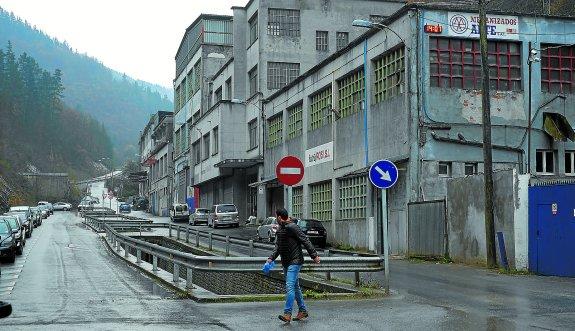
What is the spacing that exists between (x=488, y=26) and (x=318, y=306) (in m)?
21.4

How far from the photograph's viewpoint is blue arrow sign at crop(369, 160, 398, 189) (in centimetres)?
1553

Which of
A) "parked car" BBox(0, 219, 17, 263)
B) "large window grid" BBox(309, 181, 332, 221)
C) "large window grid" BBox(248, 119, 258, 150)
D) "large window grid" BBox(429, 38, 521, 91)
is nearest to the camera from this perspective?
"parked car" BBox(0, 219, 17, 263)

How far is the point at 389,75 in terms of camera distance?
1304 inches

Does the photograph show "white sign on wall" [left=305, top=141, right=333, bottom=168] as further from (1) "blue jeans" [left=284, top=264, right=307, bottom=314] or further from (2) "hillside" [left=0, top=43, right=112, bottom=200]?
(2) "hillside" [left=0, top=43, right=112, bottom=200]

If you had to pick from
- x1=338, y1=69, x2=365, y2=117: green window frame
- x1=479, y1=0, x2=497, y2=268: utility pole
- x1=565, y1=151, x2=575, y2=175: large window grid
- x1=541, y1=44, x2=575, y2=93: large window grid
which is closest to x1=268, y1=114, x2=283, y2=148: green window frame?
x1=338, y1=69, x2=365, y2=117: green window frame

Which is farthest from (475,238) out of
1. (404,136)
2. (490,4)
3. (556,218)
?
(490,4)

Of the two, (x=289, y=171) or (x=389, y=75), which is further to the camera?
(x=389, y=75)

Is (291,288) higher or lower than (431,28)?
lower

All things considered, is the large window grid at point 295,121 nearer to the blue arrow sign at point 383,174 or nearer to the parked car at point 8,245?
the parked car at point 8,245

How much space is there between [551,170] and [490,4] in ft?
117

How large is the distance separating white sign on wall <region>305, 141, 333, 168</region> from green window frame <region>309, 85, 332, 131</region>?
1.31 metres

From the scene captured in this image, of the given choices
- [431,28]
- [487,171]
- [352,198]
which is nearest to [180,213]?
[352,198]

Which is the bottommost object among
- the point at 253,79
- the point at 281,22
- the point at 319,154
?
the point at 319,154

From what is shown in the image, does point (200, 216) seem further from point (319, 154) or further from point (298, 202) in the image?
point (319, 154)
